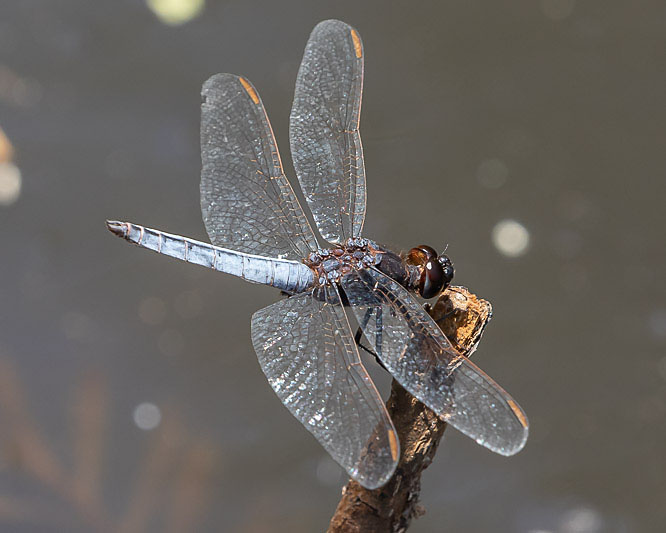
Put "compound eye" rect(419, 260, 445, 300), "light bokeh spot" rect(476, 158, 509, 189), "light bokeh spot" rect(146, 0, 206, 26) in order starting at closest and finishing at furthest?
→ "compound eye" rect(419, 260, 445, 300) < "light bokeh spot" rect(476, 158, 509, 189) < "light bokeh spot" rect(146, 0, 206, 26)

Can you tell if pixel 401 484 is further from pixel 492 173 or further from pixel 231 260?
pixel 492 173

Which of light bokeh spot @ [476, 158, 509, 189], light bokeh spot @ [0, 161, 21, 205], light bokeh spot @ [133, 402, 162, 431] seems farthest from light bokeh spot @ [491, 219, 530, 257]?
light bokeh spot @ [0, 161, 21, 205]

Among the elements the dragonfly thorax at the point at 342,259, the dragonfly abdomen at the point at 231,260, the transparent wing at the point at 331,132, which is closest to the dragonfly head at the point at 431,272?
the dragonfly thorax at the point at 342,259

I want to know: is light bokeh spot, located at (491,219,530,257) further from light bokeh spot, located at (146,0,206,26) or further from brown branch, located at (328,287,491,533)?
light bokeh spot, located at (146,0,206,26)

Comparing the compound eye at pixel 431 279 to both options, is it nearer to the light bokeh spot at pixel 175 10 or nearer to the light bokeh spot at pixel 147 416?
the light bokeh spot at pixel 147 416

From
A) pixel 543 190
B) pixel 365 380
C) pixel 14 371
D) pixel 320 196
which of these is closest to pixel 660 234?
pixel 543 190

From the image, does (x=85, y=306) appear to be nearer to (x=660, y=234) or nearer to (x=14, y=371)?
(x=14, y=371)

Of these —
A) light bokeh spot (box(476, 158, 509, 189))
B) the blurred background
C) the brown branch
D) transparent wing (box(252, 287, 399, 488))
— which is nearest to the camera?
Result: transparent wing (box(252, 287, 399, 488))
